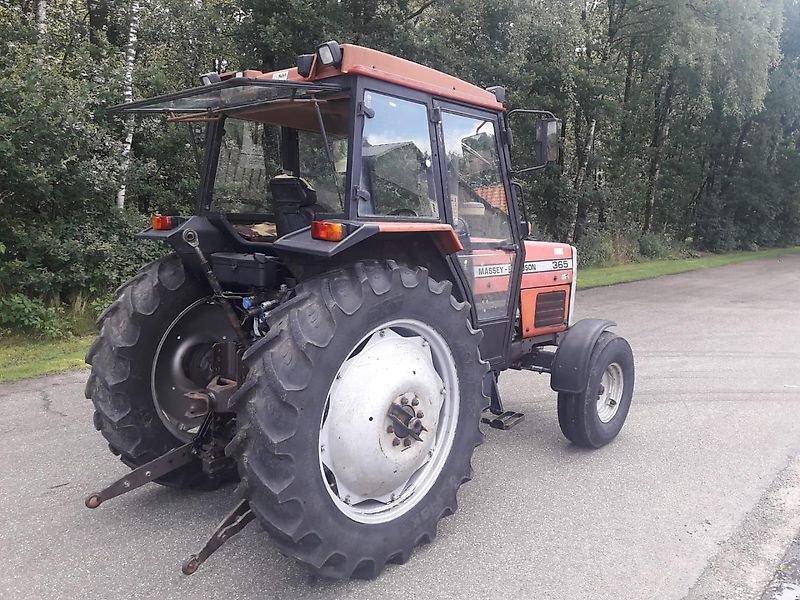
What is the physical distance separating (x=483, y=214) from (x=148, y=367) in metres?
2.23

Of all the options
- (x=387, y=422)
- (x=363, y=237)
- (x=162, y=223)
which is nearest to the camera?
(x=363, y=237)

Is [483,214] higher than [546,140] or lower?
lower

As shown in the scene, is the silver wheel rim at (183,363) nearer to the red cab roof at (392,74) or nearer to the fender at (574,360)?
the red cab roof at (392,74)

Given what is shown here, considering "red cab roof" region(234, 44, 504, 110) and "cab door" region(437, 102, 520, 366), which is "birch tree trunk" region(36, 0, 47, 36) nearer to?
"red cab roof" region(234, 44, 504, 110)

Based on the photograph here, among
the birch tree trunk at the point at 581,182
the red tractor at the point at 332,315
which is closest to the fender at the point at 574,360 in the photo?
the red tractor at the point at 332,315

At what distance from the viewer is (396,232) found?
3.29 metres

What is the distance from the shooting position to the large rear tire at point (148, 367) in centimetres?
357

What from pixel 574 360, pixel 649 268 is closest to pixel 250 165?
pixel 574 360

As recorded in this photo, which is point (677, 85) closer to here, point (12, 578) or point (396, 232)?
point (396, 232)

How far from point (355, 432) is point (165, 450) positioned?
137cm

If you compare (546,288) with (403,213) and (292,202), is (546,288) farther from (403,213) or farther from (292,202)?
(292,202)

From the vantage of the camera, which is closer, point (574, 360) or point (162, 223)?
point (162, 223)

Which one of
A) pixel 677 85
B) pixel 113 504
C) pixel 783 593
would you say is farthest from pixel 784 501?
pixel 677 85

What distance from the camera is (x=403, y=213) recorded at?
355 cm
